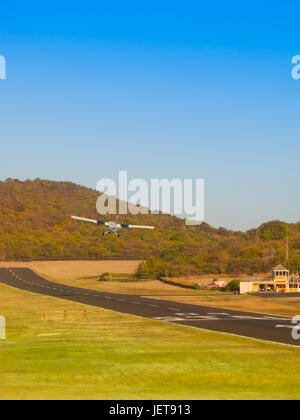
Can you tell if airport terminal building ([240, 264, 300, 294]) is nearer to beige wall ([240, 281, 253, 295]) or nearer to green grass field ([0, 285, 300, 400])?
beige wall ([240, 281, 253, 295])

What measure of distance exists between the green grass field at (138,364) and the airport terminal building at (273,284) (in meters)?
50.8

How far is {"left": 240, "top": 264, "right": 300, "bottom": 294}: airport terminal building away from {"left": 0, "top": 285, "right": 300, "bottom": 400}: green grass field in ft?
167

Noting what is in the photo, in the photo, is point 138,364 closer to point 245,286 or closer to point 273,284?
point 245,286

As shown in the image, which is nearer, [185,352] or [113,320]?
[185,352]

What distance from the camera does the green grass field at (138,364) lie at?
19198 millimetres

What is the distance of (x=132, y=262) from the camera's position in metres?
174

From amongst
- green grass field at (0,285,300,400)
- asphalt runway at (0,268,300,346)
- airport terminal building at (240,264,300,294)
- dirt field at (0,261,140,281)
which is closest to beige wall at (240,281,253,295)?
airport terminal building at (240,264,300,294)

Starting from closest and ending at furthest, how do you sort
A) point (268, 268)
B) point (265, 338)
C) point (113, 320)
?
point (265, 338)
point (113, 320)
point (268, 268)

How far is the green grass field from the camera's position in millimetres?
19198

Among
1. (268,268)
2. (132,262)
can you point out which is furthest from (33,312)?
(132,262)

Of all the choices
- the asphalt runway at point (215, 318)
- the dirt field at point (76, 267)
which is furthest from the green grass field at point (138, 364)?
the dirt field at point (76, 267)

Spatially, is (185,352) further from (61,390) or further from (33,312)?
(33,312)

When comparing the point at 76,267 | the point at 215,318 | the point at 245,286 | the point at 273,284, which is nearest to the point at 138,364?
the point at 215,318
